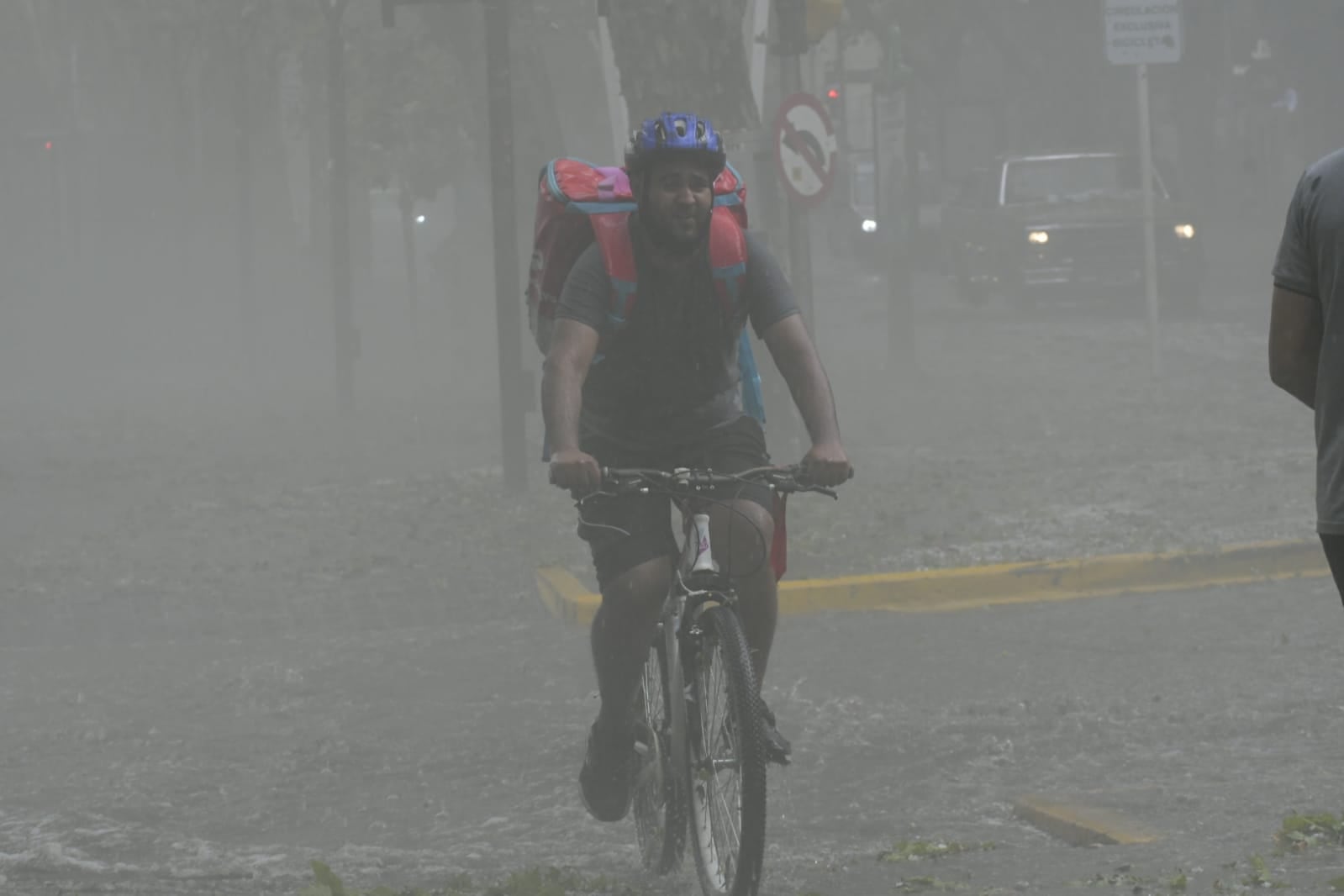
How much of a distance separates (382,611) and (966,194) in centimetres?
2098

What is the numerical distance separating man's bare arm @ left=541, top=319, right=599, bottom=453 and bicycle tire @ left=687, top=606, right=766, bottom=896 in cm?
48

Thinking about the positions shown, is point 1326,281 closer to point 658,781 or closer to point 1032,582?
point 658,781

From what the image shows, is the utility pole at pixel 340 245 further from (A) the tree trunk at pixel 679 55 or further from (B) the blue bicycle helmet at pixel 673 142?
(B) the blue bicycle helmet at pixel 673 142

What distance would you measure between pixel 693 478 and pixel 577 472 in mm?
262

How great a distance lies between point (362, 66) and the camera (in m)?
32.9

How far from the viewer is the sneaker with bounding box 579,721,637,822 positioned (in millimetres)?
5547

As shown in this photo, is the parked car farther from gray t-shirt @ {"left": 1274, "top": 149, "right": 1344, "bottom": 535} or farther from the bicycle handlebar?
gray t-shirt @ {"left": 1274, "top": 149, "right": 1344, "bottom": 535}

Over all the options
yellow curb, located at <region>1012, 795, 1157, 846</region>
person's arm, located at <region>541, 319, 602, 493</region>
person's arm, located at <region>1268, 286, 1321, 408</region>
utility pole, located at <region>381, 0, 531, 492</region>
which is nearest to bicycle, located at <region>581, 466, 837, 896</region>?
person's arm, located at <region>541, 319, 602, 493</region>

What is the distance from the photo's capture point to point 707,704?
16.7 feet

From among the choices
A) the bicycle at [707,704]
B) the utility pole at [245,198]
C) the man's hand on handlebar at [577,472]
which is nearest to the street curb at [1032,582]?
the bicycle at [707,704]

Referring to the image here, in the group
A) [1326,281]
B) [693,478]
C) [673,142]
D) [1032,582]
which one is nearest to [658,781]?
[693,478]

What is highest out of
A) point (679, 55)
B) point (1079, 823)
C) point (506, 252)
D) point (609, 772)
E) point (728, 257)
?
point (679, 55)

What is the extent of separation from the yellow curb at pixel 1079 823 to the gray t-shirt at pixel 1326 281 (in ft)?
7.67

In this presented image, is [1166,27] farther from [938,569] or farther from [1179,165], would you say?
[1179,165]
